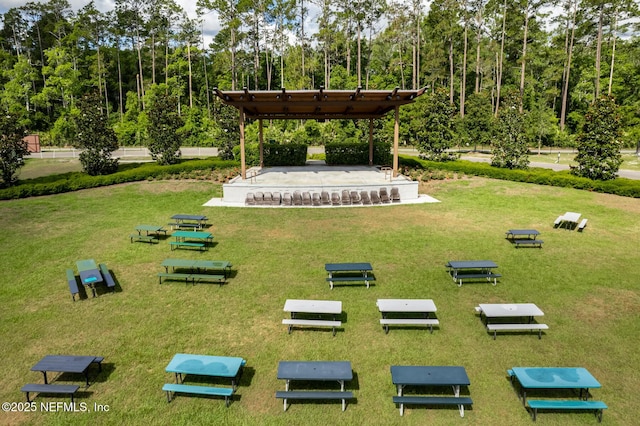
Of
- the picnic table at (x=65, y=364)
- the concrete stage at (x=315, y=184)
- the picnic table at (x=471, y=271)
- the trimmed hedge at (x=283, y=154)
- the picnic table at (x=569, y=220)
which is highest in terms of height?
the trimmed hedge at (x=283, y=154)

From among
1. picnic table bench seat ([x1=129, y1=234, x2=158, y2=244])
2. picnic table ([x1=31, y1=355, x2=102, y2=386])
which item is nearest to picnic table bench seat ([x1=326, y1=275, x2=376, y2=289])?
picnic table ([x1=31, y1=355, x2=102, y2=386])

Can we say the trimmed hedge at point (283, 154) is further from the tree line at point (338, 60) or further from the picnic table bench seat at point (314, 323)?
the picnic table bench seat at point (314, 323)

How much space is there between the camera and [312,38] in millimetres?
55531

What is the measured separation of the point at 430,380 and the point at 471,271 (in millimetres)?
6182

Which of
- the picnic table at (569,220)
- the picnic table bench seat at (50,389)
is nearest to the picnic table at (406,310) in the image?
the picnic table bench seat at (50,389)

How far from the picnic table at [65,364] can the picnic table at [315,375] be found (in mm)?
3372

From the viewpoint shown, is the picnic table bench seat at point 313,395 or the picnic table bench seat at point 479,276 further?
the picnic table bench seat at point 479,276

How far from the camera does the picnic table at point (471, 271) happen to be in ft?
34.1

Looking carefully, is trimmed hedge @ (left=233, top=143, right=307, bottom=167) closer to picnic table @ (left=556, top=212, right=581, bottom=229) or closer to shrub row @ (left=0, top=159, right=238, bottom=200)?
shrub row @ (left=0, top=159, right=238, bottom=200)

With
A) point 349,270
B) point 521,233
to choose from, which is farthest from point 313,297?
point 521,233

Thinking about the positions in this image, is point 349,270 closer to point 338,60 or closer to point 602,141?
point 602,141

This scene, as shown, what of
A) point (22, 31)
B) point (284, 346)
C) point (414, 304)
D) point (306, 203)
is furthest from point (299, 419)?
point (22, 31)

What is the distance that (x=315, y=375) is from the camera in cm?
612

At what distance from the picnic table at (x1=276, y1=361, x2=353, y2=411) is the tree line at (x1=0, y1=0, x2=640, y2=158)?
33360 millimetres
